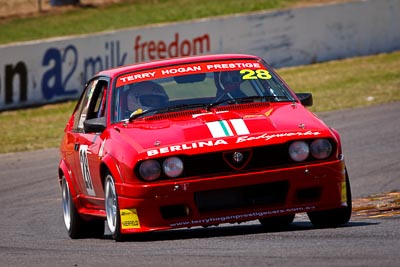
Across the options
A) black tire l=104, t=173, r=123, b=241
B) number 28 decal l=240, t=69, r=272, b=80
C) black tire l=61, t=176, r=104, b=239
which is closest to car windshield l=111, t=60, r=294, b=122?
number 28 decal l=240, t=69, r=272, b=80

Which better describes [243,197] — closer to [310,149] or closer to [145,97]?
[310,149]

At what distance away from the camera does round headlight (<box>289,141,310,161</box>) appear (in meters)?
7.70

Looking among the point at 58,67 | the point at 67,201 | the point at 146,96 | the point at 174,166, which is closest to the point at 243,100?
the point at 146,96

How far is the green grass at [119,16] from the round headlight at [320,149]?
2500cm

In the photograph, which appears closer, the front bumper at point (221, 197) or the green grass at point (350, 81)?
the front bumper at point (221, 197)

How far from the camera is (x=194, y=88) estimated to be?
882cm

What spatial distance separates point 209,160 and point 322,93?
15.8 metres

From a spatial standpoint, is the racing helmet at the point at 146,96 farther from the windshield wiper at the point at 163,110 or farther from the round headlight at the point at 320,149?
the round headlight at the point at 320,149

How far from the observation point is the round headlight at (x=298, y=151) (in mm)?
7699

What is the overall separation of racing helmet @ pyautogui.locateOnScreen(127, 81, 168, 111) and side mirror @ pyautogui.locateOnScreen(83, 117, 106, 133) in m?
0.25

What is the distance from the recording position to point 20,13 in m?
35.2

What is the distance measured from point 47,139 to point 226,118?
11712 mm

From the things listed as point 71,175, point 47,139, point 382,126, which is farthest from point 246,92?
point 47,139

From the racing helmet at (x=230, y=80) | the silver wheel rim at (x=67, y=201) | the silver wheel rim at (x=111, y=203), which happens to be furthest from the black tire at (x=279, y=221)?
the silver wheel rim at (x=67, y=201)
